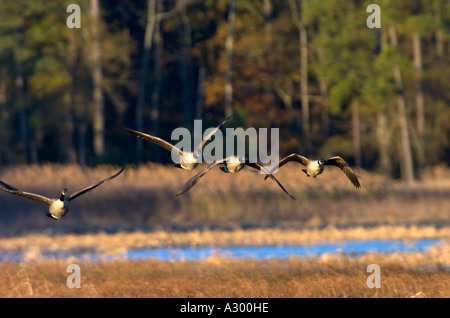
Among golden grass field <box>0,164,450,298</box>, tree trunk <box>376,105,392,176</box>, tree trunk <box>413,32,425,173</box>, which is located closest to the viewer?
golden grass field <box>0,164,450,298</box>

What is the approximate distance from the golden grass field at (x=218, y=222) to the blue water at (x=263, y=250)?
1.35ft

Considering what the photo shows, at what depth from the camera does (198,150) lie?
10133mm

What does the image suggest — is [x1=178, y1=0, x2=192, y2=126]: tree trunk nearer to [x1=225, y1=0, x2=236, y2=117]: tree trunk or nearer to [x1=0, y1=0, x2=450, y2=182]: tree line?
[x1=0, y1=0, x2=450, y2=182]: tree line

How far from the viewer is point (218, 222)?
95.0ft

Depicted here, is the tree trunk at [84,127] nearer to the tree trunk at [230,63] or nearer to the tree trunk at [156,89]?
the tree trunk at [156,89]

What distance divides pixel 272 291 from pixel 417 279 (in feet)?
6.76

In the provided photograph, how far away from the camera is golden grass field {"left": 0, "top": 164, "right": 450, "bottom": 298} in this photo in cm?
1541

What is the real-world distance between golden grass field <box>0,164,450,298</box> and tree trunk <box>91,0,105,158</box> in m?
10.7

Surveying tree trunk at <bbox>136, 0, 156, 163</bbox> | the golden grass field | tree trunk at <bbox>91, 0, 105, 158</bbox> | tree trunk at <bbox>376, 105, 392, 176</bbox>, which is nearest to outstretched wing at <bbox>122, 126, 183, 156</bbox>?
the golden grass field

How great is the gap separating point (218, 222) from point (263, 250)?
21.2ft

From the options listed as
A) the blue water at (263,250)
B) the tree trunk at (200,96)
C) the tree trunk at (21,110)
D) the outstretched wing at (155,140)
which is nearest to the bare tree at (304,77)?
the tree trunk at (200,96)

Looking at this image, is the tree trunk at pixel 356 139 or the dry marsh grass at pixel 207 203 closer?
the dry marsh grass at pixel 207 203

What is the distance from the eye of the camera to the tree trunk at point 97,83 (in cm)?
4234
